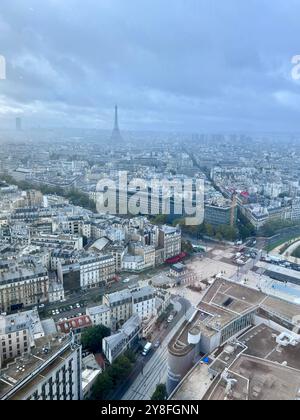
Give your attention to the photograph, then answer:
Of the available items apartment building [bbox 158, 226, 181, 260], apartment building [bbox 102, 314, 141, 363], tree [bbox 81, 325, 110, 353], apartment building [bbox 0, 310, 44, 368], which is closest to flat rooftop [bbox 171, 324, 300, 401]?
apartment building [bbox 102, 314, 141, 363]

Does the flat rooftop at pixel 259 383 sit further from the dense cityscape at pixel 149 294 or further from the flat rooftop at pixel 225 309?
the flat rooftop at pixel 225 309

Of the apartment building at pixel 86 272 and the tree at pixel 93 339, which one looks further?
the apartment building at pixel 86 272

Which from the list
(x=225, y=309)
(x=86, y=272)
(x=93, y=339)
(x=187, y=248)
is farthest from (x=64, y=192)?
(x=225, y=309)

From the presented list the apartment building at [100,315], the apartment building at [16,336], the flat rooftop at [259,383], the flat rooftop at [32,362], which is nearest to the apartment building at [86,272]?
the apartment building at [100,315]

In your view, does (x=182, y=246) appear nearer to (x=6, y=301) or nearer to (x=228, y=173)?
(x=6, y=301)

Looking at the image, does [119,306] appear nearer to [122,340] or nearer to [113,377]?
[122,340]

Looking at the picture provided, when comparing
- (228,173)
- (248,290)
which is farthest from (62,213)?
(228,173)

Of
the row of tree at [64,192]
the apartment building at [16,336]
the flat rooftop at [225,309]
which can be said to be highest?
the row of tree at [64,192]

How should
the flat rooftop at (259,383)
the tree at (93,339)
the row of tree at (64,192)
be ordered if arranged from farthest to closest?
1. the row of tree at (64,192)
2. the tree at (93,339)
3. the flat rooftop at (259,383)
